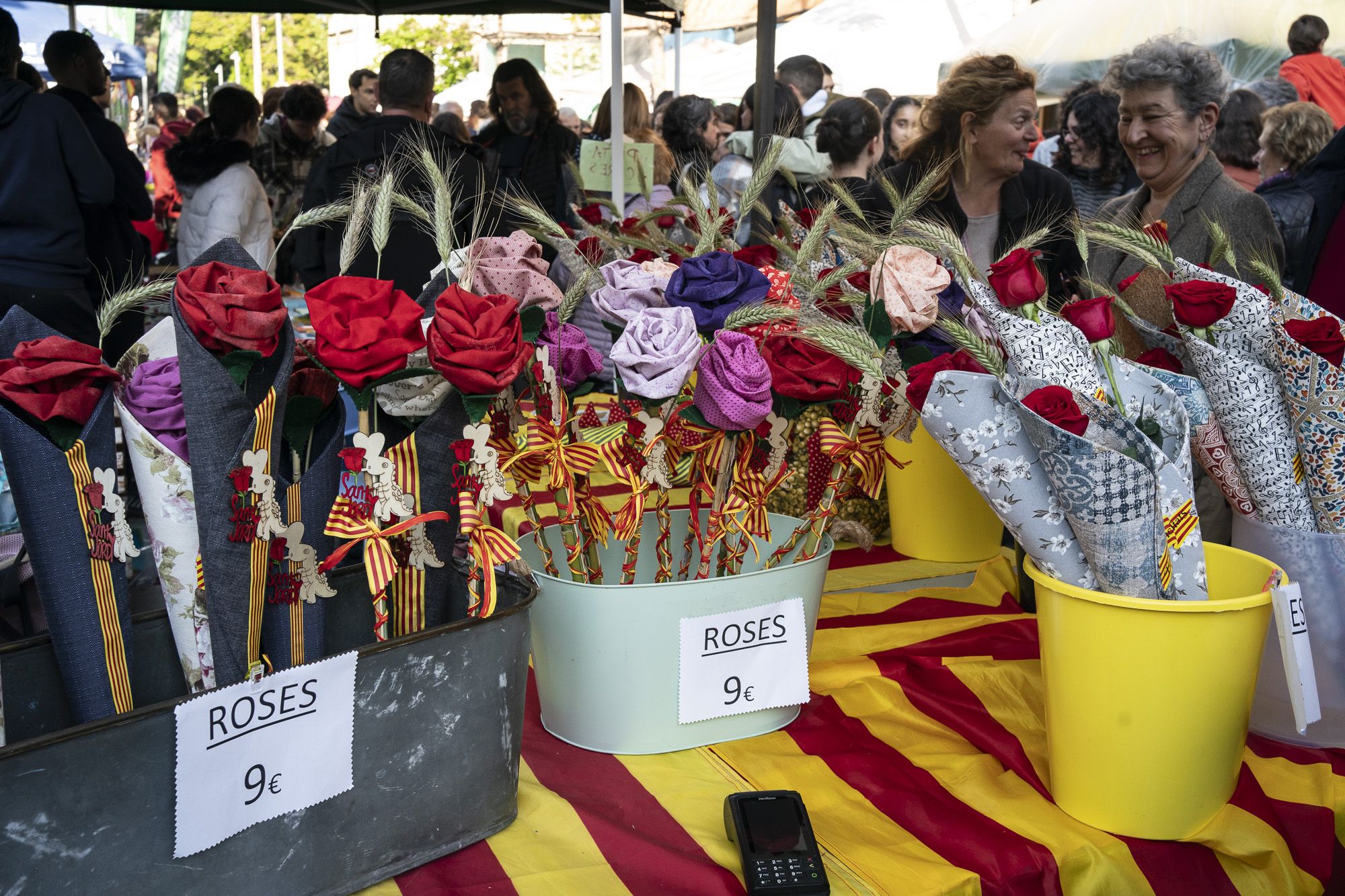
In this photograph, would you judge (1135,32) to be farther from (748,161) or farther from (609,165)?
(609,165)

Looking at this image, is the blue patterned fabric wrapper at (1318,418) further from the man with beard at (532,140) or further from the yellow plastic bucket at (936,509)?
the man with beard at (532,140)

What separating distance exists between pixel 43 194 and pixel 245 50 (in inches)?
933

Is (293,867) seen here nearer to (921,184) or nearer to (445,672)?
(445,672)

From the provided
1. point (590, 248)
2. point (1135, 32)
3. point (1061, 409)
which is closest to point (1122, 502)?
point (1061, 409)

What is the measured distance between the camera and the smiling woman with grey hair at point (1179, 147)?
1.78 metres

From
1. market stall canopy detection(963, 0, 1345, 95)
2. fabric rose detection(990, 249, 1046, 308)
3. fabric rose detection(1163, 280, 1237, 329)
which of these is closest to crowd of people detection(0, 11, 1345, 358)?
fabric rose detection(1163, 280, 1237, 329)

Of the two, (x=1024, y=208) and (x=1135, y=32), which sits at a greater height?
(x=1135, y=32)

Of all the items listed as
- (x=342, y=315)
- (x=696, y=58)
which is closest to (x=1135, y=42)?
(x=696, y=58)

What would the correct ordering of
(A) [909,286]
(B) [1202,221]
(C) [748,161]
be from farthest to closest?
(C) [748,161]
(B) [1202,221]
(A) [909,286]

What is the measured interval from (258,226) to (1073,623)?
3.93 m

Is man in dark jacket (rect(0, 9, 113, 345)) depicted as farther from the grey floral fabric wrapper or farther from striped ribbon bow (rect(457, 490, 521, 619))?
the grey floral fabric wrapper

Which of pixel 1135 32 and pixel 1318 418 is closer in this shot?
pixel 1318 418

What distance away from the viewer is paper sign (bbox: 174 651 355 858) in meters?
0.66

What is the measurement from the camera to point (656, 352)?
88 centimetres
